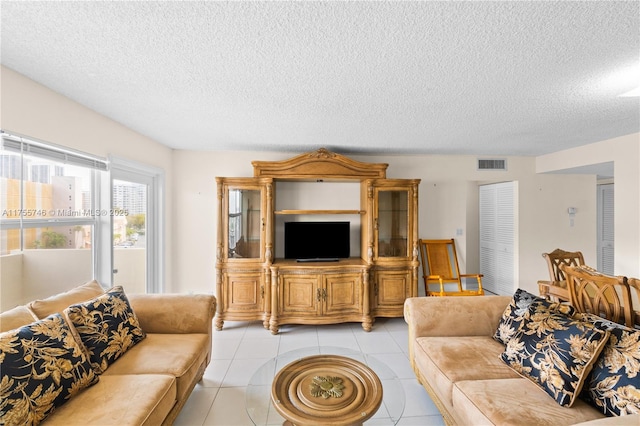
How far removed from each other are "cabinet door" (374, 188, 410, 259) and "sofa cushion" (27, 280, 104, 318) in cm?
290

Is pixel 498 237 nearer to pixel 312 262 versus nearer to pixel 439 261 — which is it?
pixel 439 261

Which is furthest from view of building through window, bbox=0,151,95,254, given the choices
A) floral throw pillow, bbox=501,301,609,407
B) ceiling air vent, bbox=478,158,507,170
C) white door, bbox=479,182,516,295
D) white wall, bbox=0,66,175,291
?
white door, bbox=479,182,516,295

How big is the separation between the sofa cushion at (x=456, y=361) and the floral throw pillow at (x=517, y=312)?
0.09 m

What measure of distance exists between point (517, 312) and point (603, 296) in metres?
0.62

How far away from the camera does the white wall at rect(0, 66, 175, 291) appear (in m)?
1.75

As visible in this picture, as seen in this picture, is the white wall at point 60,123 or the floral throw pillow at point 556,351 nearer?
the floral throw pillow at point 556,351

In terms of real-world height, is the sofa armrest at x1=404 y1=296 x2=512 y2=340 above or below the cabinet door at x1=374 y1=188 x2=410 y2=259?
below

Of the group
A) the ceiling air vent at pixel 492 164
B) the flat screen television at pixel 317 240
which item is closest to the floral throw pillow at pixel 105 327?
the flat screen television at pixel 317 240

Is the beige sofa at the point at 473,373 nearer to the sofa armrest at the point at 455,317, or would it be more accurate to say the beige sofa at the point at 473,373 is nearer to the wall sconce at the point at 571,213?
the sofa armrest at the point at 455,317

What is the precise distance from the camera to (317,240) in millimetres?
3697

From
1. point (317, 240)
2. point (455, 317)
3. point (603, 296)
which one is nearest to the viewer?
point (603, 296)

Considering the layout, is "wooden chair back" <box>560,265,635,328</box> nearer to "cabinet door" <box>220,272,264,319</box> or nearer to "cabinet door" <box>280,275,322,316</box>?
"cabinet door" <box>280,275,322,316</box>

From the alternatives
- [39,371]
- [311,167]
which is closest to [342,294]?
[311,167]

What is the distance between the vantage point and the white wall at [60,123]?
69.1 inches
